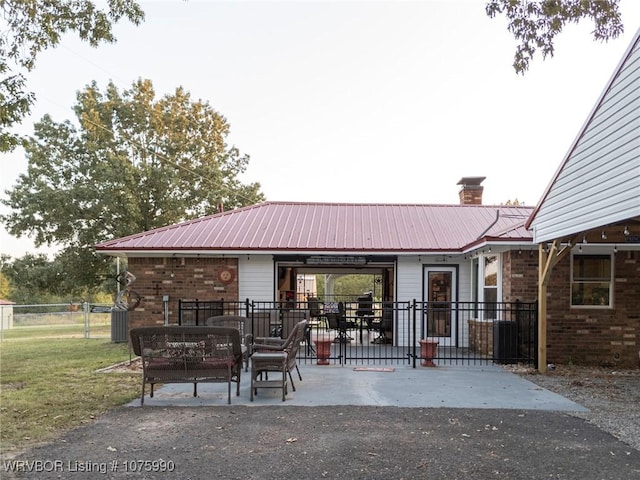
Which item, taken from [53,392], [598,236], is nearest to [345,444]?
[53,392]

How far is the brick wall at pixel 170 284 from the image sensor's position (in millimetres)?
12953

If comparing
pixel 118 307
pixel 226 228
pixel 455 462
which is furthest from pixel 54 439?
pixel 118 307

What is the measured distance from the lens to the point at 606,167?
6.66 metres

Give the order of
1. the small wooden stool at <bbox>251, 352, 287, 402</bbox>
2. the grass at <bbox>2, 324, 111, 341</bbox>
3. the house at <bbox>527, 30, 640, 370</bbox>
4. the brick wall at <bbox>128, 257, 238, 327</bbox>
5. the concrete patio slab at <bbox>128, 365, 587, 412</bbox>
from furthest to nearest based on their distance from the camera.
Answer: the grass at <bbox>2, 324, 111, 341</bbox> → the brick wall at <bbox>128, 257, 238, 327</bbox> → the small wooden stool at <bbox>251, 352, 287, 402</bbox> → the concrete patio slab at <bbox>128, 365, 587, 412</bbox> → the house at <bbox>527, 30, 640, 370</bbox>

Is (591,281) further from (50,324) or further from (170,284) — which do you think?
(50,324)

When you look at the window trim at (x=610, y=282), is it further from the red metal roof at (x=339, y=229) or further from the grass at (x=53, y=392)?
the grass at (x=53, y=392)

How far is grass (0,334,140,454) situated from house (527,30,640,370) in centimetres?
662

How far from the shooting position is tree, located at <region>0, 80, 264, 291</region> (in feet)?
73.2

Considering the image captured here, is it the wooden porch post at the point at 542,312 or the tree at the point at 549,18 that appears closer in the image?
the tree at the point at 549,18

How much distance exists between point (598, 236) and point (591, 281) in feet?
6.56

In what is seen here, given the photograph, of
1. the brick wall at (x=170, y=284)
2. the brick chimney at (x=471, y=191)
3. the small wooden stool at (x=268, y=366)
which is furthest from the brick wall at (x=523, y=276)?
the brick chimney at (x=471, y=191)

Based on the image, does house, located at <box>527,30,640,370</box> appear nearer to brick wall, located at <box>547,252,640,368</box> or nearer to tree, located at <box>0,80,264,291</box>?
brick wall, located at <box>547,252,640,368</box>

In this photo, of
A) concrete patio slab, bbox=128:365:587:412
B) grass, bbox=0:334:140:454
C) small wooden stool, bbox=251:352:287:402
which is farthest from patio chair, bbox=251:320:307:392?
grass, bbox=0:334:140:454

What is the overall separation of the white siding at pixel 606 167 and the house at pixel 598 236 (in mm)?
11
